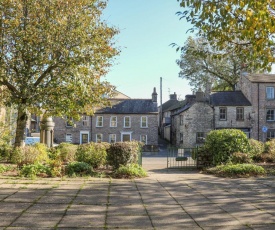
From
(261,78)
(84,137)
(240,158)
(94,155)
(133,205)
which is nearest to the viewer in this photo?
(133,205)

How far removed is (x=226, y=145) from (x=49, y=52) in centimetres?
1000

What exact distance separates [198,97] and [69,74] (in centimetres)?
2868

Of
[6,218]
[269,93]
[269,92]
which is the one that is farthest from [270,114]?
[6,218]

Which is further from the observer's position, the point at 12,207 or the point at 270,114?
the point at 270,114

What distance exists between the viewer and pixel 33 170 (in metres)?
11.3

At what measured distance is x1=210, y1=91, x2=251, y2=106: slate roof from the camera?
4138cm

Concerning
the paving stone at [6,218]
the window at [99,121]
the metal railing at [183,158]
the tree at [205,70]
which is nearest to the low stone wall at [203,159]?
the metal railing at [183,158]

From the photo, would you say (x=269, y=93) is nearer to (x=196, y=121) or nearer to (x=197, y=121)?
(x=197, y=121)

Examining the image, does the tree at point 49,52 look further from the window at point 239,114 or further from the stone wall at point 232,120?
the window at point 239,114

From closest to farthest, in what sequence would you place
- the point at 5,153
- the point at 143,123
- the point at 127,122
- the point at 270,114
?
1. the point at 5,153
2. the point at 270,114
3. the point at 143,123
4. the point at 127,122

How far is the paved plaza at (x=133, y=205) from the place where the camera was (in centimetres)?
570

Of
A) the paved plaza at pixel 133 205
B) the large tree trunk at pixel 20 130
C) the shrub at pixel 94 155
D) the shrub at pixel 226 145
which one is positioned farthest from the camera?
the large tree trunk at pixel 20 130

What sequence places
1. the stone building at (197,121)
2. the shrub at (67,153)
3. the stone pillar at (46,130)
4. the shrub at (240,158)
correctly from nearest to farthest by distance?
the shrub at (240,158) → the shrub at (67,153) → the stone pillar at (46,130) → the stone building at (197,121)

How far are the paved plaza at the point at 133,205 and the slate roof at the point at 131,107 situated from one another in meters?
32.8
